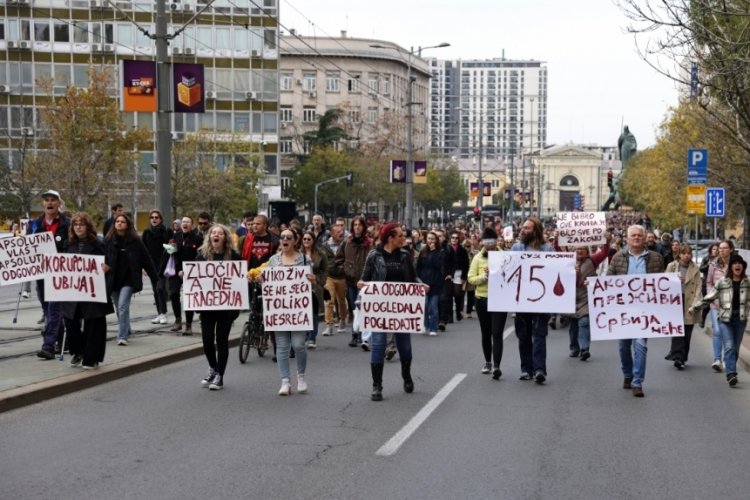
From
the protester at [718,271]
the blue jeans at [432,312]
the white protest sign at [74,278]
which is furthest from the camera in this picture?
the blue jeans at [432,312]

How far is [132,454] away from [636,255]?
6.09 m

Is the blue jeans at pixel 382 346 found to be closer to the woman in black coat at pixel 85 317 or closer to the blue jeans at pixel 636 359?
the blue jeans at pixel 636 359

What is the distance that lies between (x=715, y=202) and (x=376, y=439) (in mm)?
18446

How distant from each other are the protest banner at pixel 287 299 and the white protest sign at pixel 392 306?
2.05 feet

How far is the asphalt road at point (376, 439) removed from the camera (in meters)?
7.36

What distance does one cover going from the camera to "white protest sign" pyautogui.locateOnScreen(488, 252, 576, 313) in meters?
12.4

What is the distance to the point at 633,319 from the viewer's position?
11.7 meters

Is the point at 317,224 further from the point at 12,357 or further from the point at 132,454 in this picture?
the point at 132,454

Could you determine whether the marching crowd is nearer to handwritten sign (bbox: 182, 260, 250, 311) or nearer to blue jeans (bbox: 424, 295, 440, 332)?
handwritten sign (bbox: 182, 260, 250, 311)

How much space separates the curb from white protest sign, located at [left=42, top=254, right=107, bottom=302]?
0.84 meters

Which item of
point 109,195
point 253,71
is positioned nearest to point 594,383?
point 109,195

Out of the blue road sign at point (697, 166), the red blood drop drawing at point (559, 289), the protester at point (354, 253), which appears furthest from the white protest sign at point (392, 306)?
the blue road sign at point (697, 166)

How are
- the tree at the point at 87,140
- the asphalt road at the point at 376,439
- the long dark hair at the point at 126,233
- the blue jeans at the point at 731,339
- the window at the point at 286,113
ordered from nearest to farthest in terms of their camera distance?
the asphalt road at the point at 376,439, the blue jeans at the point at 731,339, the long dark hair at the point at 126,233, the tree at the point at 87,140, the window at the point at 286,113

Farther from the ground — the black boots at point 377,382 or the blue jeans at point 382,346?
the blue jeans at point 382,346
